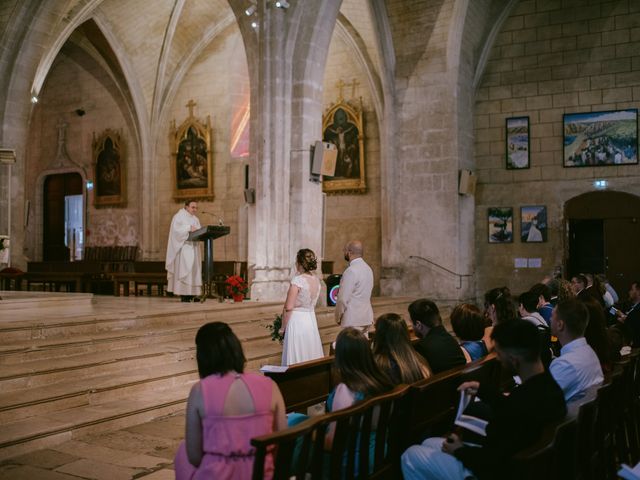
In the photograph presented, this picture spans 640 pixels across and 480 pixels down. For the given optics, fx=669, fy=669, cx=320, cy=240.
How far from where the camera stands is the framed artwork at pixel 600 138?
14.6m

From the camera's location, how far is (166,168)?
18922mm

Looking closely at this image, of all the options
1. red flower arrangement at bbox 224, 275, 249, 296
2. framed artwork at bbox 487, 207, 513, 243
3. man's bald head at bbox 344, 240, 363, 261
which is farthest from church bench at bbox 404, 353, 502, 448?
framed artwork at bbox 487, 207, 513, 243

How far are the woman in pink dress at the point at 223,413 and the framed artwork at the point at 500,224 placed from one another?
13.6m

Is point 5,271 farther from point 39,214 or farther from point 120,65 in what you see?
point 39,214

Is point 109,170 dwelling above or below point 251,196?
above

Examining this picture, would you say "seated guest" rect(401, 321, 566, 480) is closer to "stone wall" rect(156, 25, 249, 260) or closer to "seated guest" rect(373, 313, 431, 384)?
"seated guest" rect(373, 313, 431, 384)

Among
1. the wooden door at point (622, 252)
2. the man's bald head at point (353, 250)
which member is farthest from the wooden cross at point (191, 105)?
the man's bald head at point (353, 250)

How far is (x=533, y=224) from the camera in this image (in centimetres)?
1530

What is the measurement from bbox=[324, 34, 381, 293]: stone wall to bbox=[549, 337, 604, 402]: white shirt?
496 inches

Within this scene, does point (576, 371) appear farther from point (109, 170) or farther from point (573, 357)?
point (109, 170)

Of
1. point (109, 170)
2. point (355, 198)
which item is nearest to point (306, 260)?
point (355, 198)

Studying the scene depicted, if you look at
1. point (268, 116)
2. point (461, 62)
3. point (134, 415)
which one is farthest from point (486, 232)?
point (134, 415)

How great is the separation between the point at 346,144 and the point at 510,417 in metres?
14.3

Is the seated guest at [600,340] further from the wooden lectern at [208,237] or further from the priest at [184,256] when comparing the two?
the priest at [184,256]
